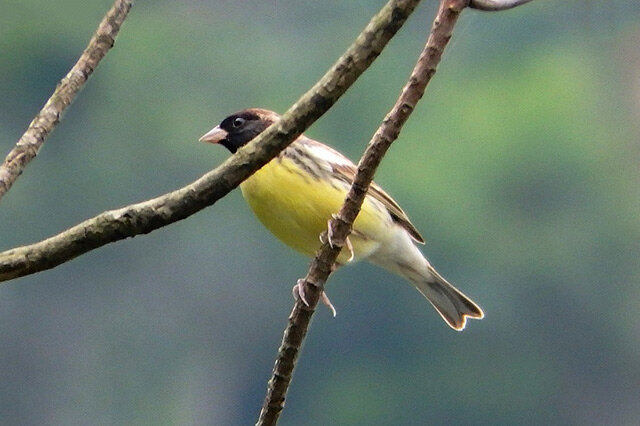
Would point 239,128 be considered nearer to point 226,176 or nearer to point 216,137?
point 216,137

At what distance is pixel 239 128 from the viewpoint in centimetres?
221

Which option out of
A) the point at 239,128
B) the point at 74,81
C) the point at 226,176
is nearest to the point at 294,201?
the point at 239,128

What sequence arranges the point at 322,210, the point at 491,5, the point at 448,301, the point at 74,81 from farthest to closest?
the point at 448,301 < the point at 322,210 < the point at 74,81 < the point at 491,5

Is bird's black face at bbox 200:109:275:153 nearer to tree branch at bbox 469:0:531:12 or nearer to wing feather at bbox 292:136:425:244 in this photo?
wing feather at bbox 292:136:425:244

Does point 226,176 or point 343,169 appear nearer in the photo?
Answer: point 226,176

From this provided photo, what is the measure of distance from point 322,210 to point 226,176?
99 cm

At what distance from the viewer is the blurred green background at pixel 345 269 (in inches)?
107

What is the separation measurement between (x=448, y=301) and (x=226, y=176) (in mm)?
1293

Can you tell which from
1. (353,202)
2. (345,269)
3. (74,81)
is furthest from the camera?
(345,269)

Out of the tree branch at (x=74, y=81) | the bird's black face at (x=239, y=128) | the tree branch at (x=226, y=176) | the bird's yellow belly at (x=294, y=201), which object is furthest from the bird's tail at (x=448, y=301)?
the tree branch at (x=226, y=176)

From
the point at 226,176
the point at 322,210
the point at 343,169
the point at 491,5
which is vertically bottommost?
the point at 226,176

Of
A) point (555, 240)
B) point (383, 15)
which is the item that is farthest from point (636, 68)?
point (383, 15)

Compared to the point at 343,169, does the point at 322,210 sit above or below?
below

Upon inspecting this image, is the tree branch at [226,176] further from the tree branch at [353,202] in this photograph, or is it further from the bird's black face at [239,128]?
the bird's black face at [239,128]
